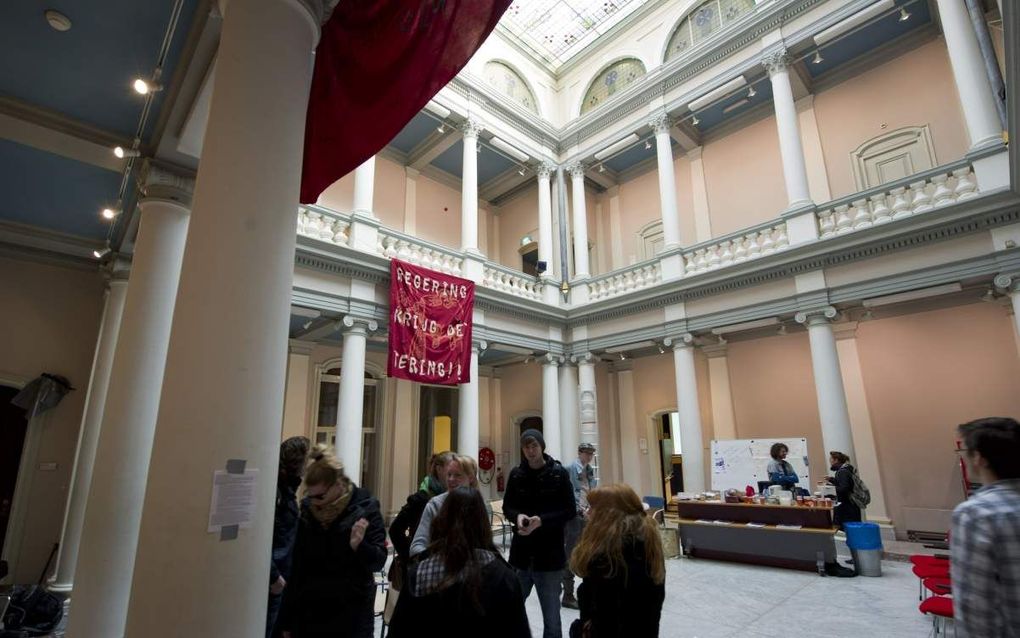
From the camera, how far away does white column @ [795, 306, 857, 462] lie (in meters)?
7.68

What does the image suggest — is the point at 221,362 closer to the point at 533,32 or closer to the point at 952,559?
the point at 952,559

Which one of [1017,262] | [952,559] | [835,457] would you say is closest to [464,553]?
[952,559]

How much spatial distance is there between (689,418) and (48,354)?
429 inches

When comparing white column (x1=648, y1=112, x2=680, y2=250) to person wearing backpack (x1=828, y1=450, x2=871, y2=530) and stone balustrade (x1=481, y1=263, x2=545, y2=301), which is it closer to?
stone balustrade (x1=481, y1=263, x2=545, y2=301)

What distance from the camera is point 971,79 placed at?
23.6ft

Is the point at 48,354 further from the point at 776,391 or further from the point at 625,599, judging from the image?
the point at 776,391

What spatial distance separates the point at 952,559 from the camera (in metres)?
1.85

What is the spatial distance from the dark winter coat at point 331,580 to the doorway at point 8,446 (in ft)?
27.6

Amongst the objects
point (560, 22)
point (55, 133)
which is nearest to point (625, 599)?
point (55, 133)

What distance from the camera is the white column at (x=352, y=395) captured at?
7.57m

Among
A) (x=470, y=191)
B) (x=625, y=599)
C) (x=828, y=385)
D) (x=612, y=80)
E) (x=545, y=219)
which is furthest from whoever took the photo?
(x=612, y=80)

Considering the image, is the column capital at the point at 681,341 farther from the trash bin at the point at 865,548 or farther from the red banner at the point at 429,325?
the trash bin at the point at 865,548

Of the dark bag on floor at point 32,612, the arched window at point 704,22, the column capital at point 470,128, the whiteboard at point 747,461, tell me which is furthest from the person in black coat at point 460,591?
the arched window at point 704,22

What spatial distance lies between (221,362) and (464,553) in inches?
45.9
